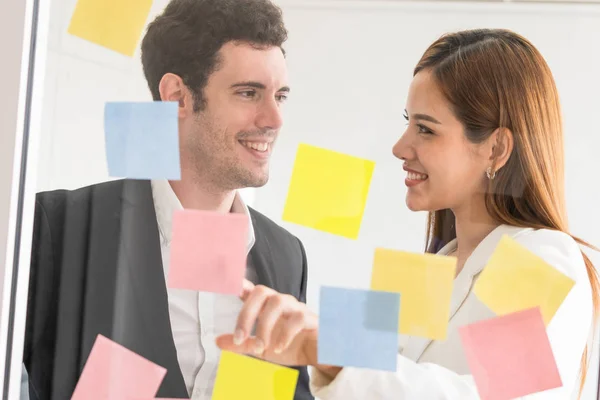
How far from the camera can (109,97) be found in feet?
3.26

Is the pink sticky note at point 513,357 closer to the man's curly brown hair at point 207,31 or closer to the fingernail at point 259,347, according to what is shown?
the fingernail at point 259,347

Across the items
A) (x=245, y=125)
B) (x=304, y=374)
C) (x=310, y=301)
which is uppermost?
(x=245, y=125)

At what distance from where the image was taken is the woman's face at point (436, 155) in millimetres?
920

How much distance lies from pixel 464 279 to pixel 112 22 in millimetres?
650

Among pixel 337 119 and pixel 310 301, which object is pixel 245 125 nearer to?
pixel 337 119

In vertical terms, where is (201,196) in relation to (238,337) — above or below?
above

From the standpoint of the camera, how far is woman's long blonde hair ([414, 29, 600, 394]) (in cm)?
91

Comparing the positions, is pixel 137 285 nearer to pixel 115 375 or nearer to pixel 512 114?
pixel 115 375

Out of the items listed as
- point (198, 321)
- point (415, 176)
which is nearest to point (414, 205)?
point (415, 176)

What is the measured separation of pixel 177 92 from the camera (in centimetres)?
97

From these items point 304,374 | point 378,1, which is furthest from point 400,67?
point 304,374

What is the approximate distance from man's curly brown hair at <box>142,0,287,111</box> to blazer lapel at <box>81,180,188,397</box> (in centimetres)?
18

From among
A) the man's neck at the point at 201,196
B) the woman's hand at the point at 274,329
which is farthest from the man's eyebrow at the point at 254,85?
the woman's hand at the point at 274,329

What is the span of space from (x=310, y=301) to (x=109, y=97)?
0.43 meters
